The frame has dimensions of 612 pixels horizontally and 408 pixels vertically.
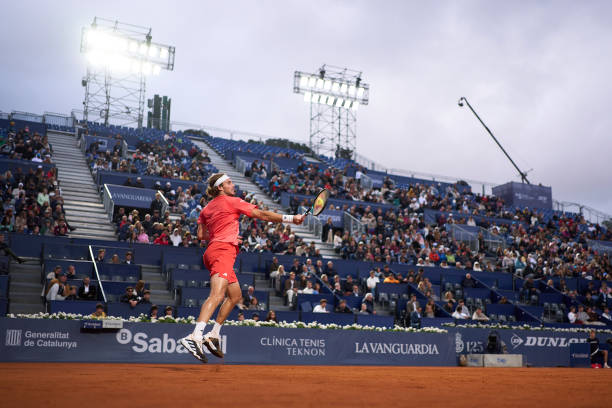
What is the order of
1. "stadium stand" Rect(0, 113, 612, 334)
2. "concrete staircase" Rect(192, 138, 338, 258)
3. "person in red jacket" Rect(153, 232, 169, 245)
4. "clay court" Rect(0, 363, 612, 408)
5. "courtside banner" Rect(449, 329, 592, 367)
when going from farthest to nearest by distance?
"concrete staircase" Rect(192, 138, 338, 258) → "person in red jacket" Rect(153, 232, 169, 245) → "stadium stand" Rect(0, 113, 612, 334) → "courtside banner" Rect(449, 329, 592, 367) → "clay court" Rect(0, 363, 612, 408)

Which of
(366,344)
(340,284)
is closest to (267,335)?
(366,344)

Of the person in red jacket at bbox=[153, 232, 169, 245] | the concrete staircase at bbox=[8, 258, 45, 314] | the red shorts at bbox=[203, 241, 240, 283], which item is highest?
the person in red jacket at bbox=[153, 232, 169, 245]

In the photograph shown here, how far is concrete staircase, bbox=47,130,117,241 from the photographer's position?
23438mm

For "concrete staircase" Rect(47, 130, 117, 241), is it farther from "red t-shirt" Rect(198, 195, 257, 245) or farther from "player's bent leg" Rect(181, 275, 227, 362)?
"player's bent leg" Rect(181, 275, 227, 362)

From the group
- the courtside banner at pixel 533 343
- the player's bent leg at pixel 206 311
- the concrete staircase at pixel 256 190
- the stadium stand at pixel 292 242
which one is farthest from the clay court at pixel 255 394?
the concrete staircase at pixel 256 190

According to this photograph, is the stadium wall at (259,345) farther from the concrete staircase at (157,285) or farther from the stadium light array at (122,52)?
the stadium light array at (122,52)

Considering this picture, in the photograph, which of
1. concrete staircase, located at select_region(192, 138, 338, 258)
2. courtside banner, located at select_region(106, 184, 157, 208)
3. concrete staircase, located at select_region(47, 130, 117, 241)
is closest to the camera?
concrete staircase, located at select_region(47, 130, 117, 241)

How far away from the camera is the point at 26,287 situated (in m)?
17.7

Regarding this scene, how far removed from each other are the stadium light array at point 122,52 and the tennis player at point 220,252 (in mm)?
41351

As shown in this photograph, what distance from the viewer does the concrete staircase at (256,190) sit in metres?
27.8

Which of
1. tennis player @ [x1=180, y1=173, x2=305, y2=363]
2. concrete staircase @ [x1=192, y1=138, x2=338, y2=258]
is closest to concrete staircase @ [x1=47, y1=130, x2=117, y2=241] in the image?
concrete staircase @ [x1=192, y1=138, x2=338, y2=258]

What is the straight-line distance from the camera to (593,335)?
20.6 m

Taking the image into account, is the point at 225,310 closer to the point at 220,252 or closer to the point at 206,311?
the point at 206,311

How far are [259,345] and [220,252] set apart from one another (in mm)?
7799
